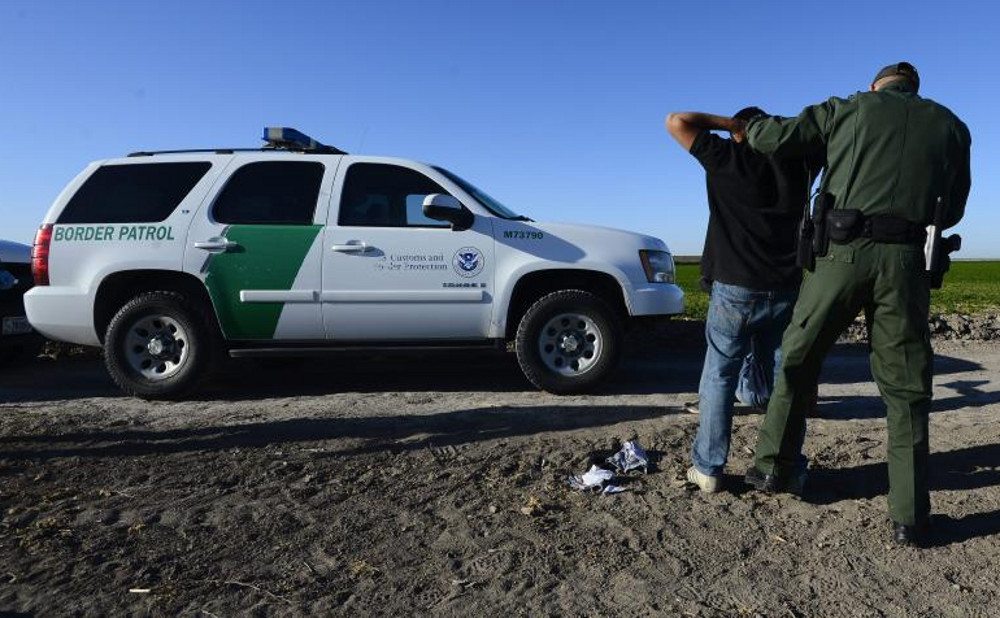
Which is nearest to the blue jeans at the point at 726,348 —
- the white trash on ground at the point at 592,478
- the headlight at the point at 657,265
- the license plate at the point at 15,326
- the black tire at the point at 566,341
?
the white trash on ground at the point at 592,478

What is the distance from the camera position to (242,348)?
5.66 m

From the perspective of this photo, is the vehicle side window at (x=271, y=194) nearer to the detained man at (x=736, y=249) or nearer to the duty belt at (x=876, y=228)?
the detained man at (x=736, y=249)

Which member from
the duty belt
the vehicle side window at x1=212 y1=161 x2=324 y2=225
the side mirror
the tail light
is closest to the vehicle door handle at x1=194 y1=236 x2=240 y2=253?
the vehicle side window at x1=212 y1=161 x2=324 y2=225

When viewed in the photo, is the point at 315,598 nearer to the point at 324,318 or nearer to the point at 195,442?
the point at 195,442

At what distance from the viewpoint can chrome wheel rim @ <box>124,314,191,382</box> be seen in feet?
18.4

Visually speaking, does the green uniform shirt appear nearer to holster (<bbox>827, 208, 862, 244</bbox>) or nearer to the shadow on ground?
holster (<bbox>827, 208, 862, 244</bbox>)

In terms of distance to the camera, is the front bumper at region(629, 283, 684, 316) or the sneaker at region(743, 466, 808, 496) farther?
the front bumper at region(629, 283, 684, 316)

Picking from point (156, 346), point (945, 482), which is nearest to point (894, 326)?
point (945, 482)

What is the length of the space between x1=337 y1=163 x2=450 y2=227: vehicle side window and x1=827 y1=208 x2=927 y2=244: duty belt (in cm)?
350

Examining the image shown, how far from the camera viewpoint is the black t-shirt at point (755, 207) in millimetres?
3168

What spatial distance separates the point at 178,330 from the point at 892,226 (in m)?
5.13

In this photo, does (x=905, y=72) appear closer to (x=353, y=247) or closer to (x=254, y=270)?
(x=353, y=247)

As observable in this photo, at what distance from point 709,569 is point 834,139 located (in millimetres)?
1793

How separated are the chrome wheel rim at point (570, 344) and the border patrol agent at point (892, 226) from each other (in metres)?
2.86
